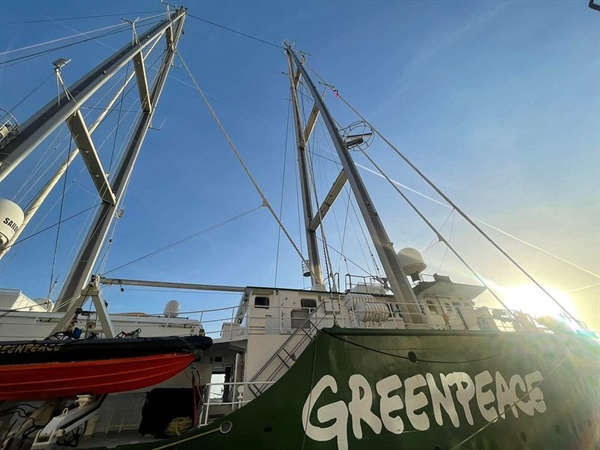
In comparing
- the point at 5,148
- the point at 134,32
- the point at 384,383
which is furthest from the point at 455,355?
the point at 134,32

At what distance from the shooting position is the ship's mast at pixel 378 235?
768 centimetres

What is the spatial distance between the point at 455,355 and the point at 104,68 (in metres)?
12.7

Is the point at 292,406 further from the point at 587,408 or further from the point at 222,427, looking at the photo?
the point at 587,408

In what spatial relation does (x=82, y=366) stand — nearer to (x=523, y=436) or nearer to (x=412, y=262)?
(x=523, y=436)

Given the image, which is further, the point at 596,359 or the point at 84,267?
the point at 84,267

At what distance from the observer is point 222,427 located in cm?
327

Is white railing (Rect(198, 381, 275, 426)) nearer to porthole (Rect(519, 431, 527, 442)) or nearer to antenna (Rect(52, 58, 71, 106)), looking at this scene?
porthole (Rect(519, 431, 527, 442))

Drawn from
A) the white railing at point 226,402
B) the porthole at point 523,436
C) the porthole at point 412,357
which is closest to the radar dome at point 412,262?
the porthole at point 523,436

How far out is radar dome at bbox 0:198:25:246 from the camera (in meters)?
7.32

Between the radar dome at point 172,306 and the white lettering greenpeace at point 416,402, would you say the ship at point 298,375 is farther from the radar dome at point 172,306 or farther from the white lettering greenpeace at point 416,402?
the radar dome at point 172,306

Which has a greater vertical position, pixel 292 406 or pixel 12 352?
pixel 12 352

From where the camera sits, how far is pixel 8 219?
7477mm

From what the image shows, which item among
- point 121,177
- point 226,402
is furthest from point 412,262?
point 121,177

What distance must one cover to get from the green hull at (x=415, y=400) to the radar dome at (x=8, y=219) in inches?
310
